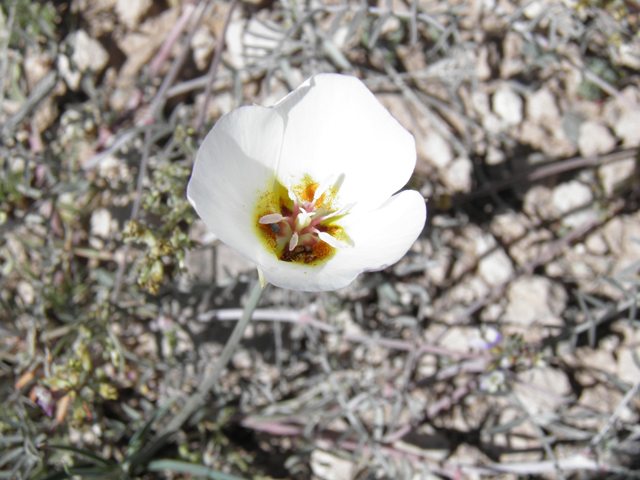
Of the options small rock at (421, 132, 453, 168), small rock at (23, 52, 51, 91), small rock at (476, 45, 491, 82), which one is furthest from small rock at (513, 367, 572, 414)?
small rock at (23, 52, 51, 91)

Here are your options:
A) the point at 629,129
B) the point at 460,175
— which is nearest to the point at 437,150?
the point at 460,175

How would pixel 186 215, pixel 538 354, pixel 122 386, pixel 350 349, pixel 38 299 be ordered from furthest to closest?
pixel 350 349 < pixel 122 386 < pixel 38 299 < pixel 538 354 < pixel 186 215

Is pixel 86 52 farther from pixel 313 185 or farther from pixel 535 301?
pixel 535 301

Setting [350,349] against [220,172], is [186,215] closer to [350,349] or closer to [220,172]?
[220,172]

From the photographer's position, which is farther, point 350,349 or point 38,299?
point 350,349

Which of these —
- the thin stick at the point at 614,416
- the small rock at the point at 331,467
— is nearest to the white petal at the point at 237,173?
the small rock at the point at 331,467

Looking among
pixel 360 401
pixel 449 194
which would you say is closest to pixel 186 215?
pixel 360 401

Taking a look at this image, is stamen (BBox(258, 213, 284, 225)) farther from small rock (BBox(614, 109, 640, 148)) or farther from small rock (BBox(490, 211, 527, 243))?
small rock (BBox(614, 109, 640, 148))
